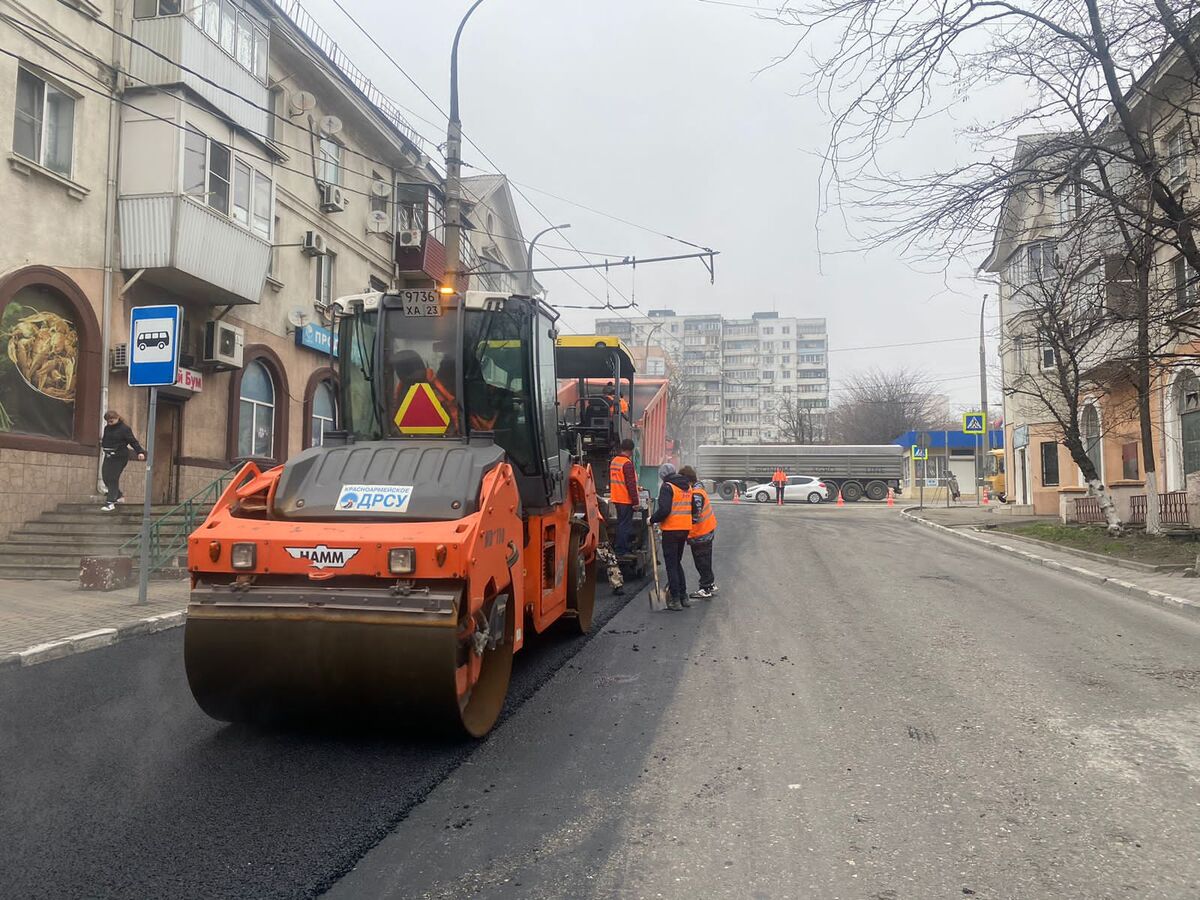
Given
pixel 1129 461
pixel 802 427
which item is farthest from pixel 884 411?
pixel 1129 461

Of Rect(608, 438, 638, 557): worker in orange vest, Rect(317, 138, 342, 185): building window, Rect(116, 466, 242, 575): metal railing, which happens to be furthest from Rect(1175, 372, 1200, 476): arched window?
Rect(317, 138, 342, 185): building window

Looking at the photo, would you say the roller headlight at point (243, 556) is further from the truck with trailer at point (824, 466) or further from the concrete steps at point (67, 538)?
the truck with trailer at point (824, 466)

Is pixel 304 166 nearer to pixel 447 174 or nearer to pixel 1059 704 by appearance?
pixel 447 174

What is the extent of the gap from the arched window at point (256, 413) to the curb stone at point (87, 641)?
971 centimetres

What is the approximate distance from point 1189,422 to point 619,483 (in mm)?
15368

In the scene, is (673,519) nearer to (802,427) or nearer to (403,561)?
(403,561)

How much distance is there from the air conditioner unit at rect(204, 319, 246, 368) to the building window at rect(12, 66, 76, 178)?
338 cm

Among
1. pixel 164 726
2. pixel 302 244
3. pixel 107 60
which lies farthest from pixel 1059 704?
pixel 302 244

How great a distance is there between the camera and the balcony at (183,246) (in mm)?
13461

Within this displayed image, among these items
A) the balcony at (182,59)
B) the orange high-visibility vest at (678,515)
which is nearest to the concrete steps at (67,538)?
the orange high-visibility vest at (678,515)

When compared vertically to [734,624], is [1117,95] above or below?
above

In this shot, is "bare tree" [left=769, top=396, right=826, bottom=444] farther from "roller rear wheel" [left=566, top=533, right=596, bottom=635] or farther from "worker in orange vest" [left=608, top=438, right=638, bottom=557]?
"roller rear wheel" [left=566, top=533, right=596, bottom=635]

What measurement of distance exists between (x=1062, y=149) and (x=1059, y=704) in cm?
755

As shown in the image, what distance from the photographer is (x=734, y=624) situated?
816 centimetres
